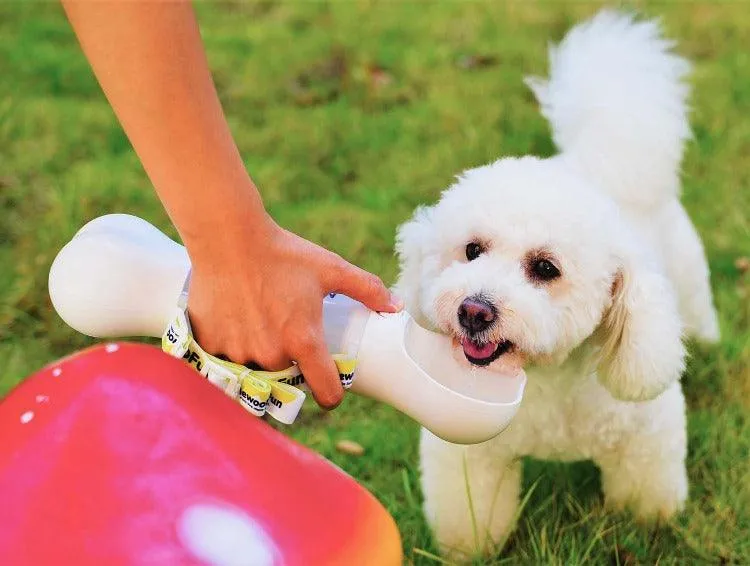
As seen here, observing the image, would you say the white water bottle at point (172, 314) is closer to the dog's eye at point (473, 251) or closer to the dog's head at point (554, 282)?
the dog's head at point (554, 282)

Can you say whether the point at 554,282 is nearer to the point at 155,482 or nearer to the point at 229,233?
the point at 229,233

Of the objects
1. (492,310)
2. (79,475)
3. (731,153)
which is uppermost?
(79,475)

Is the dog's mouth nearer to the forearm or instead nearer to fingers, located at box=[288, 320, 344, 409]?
fingers, located at box=[288, 320, 344, 409]

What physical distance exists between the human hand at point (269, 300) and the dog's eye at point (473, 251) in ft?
1.64

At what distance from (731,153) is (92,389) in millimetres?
2774

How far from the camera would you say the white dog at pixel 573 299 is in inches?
62.8

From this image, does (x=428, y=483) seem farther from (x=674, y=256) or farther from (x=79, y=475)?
(x=79, y=475)

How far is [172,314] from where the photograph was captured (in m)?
1.26

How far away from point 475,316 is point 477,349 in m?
0.05

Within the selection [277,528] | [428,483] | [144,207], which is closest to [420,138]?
[144,207]

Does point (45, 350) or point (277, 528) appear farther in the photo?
point (45, 350)

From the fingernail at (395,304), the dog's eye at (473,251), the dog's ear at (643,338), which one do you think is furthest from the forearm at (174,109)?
A: the dog's ear at (643,338)

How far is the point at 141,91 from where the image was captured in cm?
97

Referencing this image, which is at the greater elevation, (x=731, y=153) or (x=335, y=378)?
(x=335, y=378)
